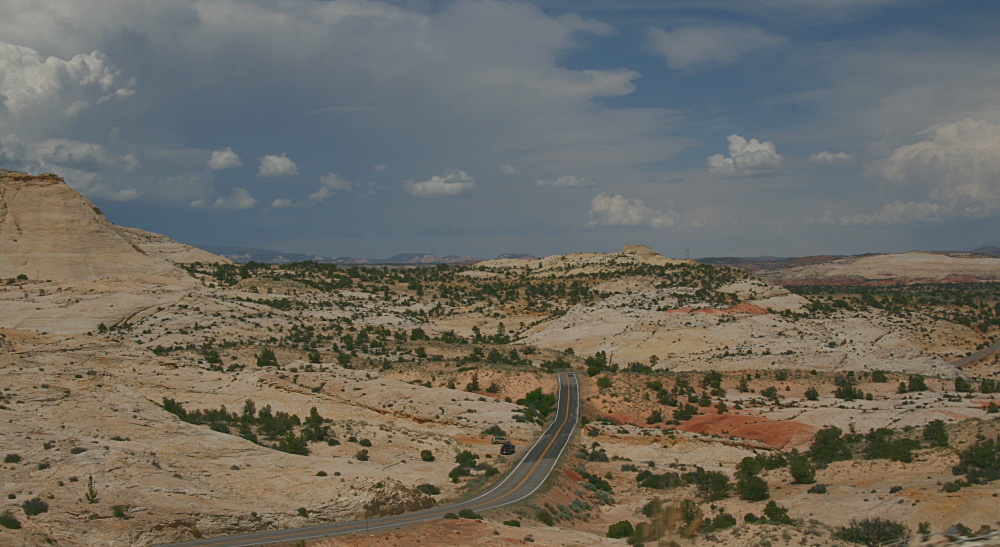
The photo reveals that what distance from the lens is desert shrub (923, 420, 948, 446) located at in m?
34.2

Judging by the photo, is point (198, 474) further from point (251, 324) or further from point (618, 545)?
point (251, 324)

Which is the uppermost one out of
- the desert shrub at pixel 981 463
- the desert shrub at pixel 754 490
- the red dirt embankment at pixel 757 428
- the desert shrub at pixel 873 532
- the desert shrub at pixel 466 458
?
the desert shrub at pixel 981 463

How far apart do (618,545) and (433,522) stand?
305 inches

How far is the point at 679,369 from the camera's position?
253ft

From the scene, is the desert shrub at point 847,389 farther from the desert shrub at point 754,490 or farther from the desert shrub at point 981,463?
the desert shrub at point 754,490

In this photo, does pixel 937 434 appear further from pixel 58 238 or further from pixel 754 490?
pixel 58 238

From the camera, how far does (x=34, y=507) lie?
19.0 metres

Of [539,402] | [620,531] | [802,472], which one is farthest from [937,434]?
[539,402]

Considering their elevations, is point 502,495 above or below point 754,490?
below

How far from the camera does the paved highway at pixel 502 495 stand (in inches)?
830

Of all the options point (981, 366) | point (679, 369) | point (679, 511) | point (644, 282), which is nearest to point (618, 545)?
point (679, 511)

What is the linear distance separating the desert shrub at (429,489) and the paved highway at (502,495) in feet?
5.81

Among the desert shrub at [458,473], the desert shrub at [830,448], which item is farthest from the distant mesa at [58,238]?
the desert shrub at [830,448]

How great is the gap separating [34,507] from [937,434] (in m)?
42.6
